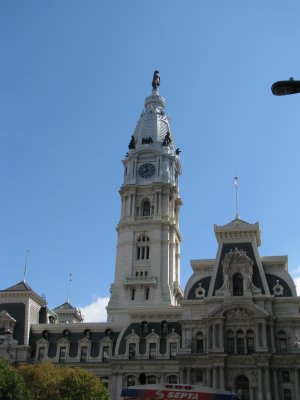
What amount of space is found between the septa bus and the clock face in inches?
3319

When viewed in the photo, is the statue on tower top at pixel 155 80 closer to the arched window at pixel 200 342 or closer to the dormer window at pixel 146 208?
the dormer window at pixel 146 208

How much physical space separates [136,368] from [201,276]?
15.4 meters

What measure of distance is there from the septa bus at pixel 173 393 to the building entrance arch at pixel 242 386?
31190 millimetres

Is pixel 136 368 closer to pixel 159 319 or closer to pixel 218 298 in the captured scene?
pixel 159 319

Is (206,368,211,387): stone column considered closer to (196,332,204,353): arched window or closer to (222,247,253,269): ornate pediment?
(196,332,204,353): arched window

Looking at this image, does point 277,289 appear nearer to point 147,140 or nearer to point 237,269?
point 237,269

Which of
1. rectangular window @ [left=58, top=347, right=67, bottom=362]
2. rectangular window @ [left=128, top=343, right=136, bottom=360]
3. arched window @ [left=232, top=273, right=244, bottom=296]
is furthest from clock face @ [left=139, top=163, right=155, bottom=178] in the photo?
rectangular window @ [left=128, top=343, right=136, bottom=360]

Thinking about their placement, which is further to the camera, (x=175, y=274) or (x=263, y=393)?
(x=175, y=274)

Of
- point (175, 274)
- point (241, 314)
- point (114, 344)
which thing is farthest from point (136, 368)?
point (175, 274)

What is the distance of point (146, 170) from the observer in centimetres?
12156

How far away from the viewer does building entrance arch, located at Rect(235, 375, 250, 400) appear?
→ 67562 millimetres

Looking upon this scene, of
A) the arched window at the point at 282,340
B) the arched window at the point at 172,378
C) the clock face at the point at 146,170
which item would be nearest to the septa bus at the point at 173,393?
the arched window at the point at 282,340

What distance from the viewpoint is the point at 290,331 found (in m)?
70.4

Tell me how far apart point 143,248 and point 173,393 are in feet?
248
